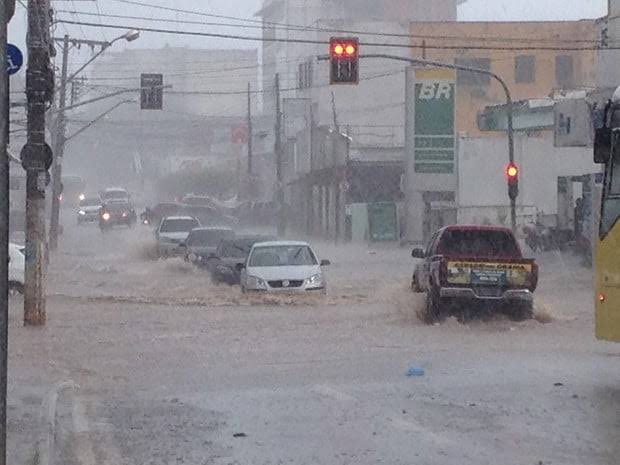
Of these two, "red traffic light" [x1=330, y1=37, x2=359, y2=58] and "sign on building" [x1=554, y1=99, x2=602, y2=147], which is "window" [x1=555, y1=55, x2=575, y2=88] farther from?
"red traffic light" [x1=330, y1=37, x2=359, y2=58]

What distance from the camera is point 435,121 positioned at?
6234cm

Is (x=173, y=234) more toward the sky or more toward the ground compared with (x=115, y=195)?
more toward the ground

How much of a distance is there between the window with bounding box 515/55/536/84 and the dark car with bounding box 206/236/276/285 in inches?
2160

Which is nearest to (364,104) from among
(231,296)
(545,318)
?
(231,296)

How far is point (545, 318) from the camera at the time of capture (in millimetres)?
27078

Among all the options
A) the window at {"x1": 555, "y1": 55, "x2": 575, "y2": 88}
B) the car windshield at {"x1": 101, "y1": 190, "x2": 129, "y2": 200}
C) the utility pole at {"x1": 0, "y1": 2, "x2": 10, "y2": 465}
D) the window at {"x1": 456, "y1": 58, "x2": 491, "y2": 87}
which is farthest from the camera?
the window at {"x1": 555, "y1": 55, "x2": 575, "y2": 88}

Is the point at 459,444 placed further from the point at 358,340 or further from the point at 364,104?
the point at 364,104

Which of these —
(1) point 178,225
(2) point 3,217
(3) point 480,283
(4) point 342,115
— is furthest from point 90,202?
(2) point 3,217

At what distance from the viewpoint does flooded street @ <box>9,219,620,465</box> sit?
12484 millimetres

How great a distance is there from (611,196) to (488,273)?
8630 mm

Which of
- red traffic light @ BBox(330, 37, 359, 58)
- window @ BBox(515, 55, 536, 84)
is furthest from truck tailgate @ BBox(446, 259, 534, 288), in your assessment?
window @ BBox(515, 55, 536, 84)

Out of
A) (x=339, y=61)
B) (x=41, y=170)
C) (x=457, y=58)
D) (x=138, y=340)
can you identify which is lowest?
(x=138, y=340)

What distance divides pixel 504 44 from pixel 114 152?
291 feet

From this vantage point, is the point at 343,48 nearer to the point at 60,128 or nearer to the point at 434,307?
the point at 434,307
